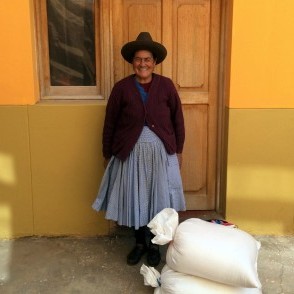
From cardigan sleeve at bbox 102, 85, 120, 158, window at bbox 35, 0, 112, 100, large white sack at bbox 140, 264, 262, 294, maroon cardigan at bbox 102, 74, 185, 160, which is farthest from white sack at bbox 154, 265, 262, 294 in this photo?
window at bbox 35, 0, 112, 100

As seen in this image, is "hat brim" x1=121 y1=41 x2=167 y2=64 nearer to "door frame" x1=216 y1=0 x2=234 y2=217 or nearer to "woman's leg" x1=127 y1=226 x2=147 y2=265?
"door frame" x1=216 y1=0 x2=234 y2=217

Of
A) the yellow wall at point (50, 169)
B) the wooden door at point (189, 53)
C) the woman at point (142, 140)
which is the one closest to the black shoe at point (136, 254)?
the woman at point (142, 140)

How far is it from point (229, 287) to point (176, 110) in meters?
1.36

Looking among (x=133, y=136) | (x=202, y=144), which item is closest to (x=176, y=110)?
(x=133, y=136)

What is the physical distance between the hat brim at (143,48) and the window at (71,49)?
47cm

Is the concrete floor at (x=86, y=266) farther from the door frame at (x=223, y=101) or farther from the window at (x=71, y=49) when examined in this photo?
the window at (x=71, y=49)

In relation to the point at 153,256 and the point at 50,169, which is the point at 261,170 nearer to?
the point at 153,256

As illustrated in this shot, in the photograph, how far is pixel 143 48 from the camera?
10.3 feet

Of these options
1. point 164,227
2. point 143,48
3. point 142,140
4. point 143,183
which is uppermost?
point 143,48

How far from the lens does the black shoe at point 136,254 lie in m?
3.41

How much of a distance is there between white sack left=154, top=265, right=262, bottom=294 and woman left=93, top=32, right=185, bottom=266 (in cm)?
55

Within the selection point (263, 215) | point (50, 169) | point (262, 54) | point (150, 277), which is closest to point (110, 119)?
point (50, 169)

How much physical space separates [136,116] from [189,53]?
0.93 m

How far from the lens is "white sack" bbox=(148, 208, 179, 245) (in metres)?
2.78
